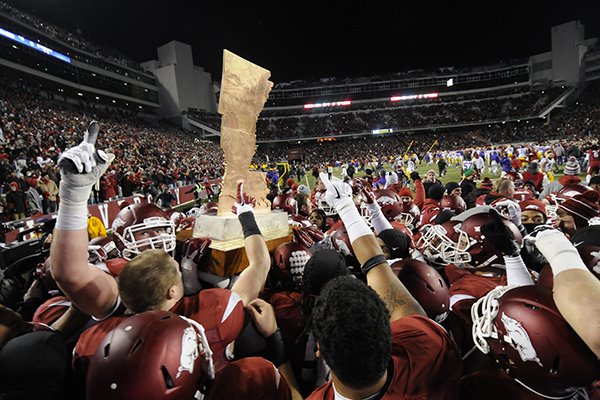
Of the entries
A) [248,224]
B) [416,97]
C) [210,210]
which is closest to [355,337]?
[248,224]

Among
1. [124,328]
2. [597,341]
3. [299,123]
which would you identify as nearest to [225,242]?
[124,328]

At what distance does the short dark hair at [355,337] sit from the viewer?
106 centimetres

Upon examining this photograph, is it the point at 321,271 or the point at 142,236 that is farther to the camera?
the point at 142,236

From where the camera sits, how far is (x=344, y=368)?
1072 mm

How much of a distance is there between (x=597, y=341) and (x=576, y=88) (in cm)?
7147

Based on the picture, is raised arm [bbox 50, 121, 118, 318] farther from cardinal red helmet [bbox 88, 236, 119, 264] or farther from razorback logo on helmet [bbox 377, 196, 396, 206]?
razorback logo on helmet [bbox 377, 196, 396, 206]

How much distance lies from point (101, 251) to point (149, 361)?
7.42ft

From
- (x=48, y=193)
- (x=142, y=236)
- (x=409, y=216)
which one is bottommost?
(x=409, y=216)

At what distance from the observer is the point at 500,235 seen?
6.42 feet

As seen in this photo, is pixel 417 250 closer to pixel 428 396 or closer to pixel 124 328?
pixel 428 396

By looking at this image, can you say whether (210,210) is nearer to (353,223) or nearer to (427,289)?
(353,223)

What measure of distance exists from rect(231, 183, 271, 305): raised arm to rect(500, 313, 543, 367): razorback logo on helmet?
4.87 feet

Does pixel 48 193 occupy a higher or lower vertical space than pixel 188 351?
higher

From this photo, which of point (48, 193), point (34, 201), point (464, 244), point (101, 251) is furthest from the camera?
point (48, 193)
